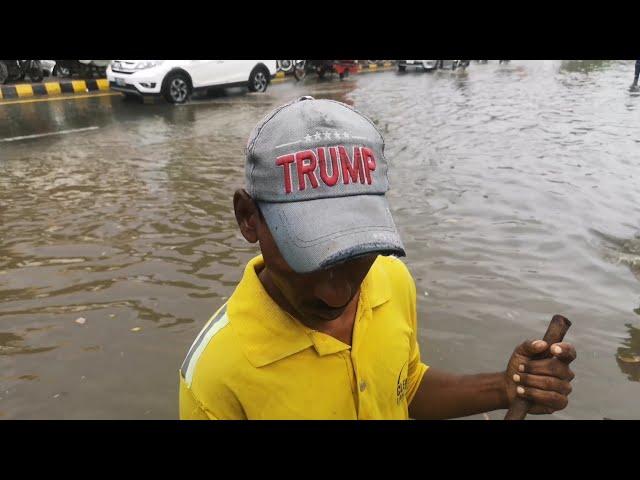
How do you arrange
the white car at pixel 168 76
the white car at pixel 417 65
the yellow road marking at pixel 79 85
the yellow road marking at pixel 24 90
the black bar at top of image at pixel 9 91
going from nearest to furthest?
the white car at pixel 168 76
the black bar at top of image at pixel 9 91
the yellow road marking at pixel 24 90
the yellow road marking at pixel 79 85
the white car at pixel 417 65

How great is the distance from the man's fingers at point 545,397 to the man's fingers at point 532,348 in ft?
0.30

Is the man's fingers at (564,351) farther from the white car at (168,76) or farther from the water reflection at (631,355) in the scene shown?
the white car at (168,76)

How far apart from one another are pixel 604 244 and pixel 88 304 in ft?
15.0

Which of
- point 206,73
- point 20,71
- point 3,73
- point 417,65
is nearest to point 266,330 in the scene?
point 206,73

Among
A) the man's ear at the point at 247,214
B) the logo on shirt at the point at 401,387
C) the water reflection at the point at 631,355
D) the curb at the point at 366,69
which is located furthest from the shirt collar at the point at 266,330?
the curb at the point at 366,69

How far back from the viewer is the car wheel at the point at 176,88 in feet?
40.3

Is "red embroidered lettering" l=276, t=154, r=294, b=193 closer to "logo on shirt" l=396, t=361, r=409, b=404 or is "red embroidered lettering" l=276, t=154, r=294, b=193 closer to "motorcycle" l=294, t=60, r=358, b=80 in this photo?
"logo on shirt" l=396, t=361, r=409, b=404

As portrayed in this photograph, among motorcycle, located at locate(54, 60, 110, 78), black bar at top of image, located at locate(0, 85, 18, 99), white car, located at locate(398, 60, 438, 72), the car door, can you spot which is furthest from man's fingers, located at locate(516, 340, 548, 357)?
white car, located at locate(398, 60, 438, 72)

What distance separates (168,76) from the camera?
12266mm

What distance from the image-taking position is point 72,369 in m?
3.14

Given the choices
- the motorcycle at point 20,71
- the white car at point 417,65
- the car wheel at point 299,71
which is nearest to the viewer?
the motorcycle at point 20,71

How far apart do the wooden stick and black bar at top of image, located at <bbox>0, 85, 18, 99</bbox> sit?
15449mm

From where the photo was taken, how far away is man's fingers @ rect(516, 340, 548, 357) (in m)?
1.26

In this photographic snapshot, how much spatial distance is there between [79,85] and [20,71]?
5.70 ft
